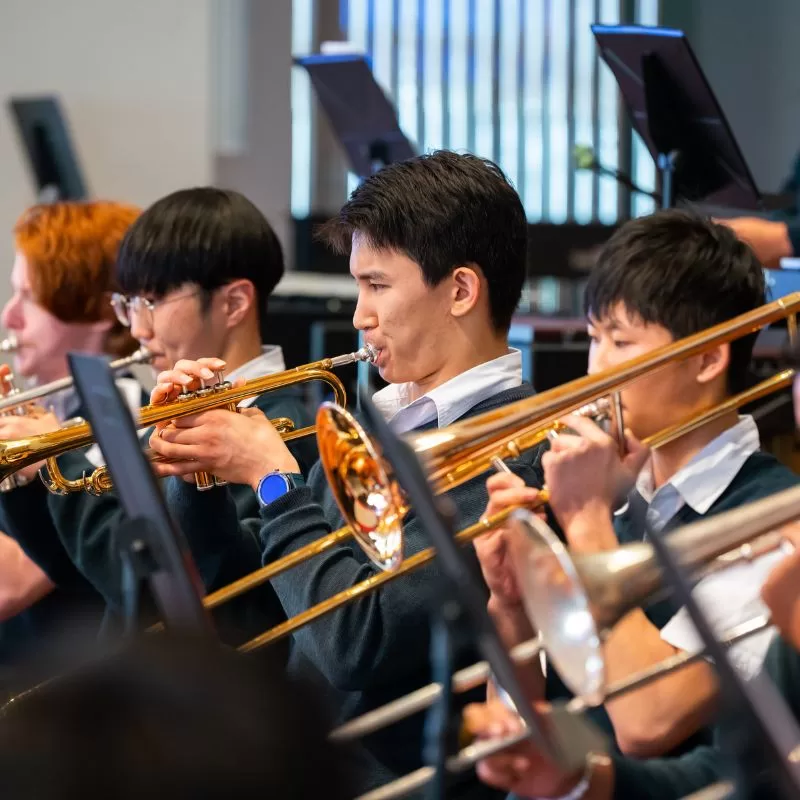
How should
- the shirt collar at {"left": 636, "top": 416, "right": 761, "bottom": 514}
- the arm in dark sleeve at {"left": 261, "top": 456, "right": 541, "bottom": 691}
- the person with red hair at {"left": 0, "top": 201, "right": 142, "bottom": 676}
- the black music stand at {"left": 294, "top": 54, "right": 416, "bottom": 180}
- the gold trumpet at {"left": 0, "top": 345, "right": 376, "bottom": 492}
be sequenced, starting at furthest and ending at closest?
the black music stand at {"left": 294, "top": 54, "right": 416, "bottom": 180} → the person with red hair at {"left": 0, "top": 201, "right": 142, "bottom": 676} → the gold trumpet at {"left": 0, "top": 345, "right": 376, "bottom": 492} → the shirt collar at {"left": 636, "top": 416, "right": 761, "bottom": 514} → the arm in dark sleeve at {"left": 261, "top": 456, "right": 541, "bottom": 691}

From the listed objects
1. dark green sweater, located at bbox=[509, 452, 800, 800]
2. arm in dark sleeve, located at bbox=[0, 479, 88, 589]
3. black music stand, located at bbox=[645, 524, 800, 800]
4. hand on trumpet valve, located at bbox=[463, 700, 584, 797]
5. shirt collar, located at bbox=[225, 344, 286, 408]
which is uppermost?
black music stand, located at bbox=[645, 524, 800, 800]

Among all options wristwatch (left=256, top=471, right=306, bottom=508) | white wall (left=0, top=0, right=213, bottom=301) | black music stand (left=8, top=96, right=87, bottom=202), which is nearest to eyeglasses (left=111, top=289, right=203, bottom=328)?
wristwatch (left=256, top=471, right=306, bottom=508)

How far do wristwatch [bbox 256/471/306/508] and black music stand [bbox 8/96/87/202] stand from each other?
3535mm

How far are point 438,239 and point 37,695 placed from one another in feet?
4.39

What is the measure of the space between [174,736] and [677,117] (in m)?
2.84

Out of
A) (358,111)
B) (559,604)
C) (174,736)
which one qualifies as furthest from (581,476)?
(358,111)

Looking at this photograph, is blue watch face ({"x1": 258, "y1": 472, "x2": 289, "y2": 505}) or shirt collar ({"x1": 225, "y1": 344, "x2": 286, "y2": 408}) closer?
blue watch face ({"x1": 258, "y1": 472, "x2": 289, "y2": 505})

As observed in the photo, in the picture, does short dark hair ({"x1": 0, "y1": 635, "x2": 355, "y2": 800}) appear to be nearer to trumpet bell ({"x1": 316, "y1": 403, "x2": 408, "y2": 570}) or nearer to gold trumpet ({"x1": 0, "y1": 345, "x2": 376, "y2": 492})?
trumpet bell ({"x1": 316, "y1": 403, "x2": 408, "y2": 570})

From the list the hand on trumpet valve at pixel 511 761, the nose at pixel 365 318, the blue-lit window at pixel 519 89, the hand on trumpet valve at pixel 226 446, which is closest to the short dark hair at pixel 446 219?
the nose at pixel 365 318

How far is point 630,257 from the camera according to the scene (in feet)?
7.39

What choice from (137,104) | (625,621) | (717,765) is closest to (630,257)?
(625,621)

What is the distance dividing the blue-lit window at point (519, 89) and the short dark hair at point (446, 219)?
5.61 meters

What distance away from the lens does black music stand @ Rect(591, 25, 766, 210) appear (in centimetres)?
320

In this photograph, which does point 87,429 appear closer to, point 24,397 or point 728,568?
point 24,397
